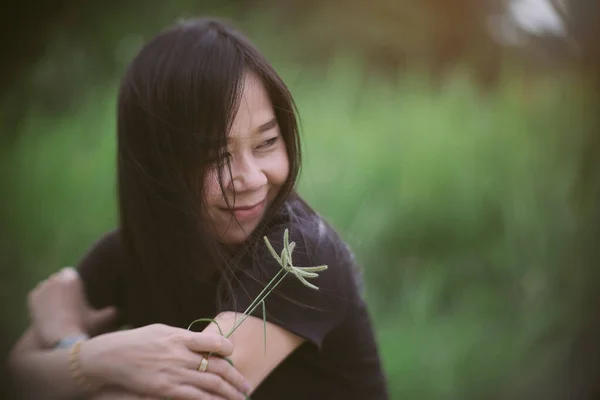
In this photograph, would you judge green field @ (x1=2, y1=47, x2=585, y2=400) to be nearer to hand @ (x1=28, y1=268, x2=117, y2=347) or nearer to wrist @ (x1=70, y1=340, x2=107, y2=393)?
hand @ (x1=28, y1=268, x2=117, y2=347)

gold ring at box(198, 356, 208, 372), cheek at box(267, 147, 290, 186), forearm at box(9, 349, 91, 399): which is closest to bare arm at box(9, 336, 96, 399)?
forearm at box(9, 349, 91, 399)

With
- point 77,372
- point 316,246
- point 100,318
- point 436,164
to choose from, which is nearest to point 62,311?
point 100,318

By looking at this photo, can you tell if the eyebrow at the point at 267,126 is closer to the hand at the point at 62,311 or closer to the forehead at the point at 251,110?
the forehead at the point at 251,110

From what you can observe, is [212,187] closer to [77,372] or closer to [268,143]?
[268,143]

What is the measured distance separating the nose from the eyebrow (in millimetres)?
23

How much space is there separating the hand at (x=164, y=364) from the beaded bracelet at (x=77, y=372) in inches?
0.4

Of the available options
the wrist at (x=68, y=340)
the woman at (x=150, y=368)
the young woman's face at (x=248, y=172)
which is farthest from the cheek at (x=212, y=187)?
the wrist at (x=68, y=340)

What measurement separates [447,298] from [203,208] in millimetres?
472

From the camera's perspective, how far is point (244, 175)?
0.52 meters

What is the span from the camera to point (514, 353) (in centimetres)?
89

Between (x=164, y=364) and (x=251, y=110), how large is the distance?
0.20m

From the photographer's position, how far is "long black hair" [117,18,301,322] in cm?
52

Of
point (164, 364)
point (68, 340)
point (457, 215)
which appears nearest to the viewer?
point (164, 364)

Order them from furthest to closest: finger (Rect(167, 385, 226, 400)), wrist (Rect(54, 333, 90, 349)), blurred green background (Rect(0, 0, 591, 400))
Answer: blurred green background (Rect(0, 0, 591, 400))
wrist (Rect(54, 333, 90, 349))
finger (Rect(167, 385, 226, 400))
